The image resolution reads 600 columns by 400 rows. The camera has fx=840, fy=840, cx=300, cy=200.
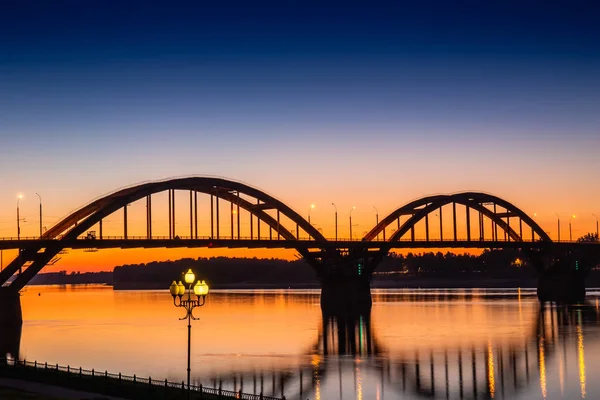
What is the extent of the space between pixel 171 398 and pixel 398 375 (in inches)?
862

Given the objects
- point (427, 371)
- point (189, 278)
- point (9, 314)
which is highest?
point (189, 278)

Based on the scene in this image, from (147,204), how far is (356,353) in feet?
146

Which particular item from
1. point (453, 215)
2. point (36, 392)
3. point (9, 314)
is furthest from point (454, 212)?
point (36, 392)

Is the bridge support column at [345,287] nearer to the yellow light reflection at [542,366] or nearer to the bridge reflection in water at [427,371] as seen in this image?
the bridge reflection in water at [427,371]

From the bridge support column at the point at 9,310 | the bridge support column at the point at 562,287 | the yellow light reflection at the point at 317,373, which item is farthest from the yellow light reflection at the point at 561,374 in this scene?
the bridge support column at the point at 562,287

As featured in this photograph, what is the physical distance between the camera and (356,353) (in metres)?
63.9

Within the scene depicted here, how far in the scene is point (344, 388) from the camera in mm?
45875

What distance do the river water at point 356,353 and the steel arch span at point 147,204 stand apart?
7.08 meters

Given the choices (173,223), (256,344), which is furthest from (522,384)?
(173,223)

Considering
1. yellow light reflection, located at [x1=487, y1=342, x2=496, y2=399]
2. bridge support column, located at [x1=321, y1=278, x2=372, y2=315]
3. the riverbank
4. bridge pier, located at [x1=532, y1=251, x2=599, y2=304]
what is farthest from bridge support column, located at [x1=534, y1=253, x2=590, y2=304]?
the riverbank

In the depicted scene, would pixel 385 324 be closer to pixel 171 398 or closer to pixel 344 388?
pixel 344 388

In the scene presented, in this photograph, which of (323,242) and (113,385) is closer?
(113,385)

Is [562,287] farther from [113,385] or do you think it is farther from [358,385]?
[113,385]

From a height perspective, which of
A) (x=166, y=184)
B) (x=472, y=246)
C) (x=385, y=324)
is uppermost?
(x=166, y=184)
